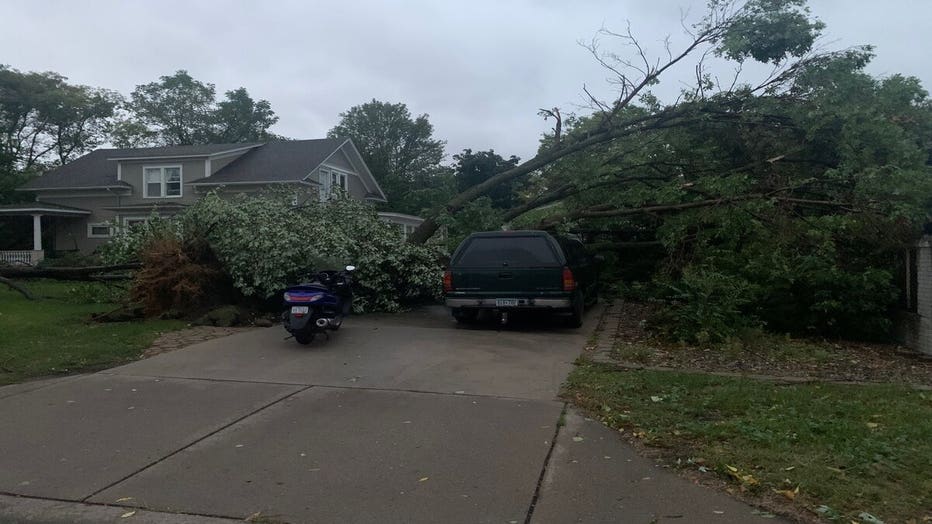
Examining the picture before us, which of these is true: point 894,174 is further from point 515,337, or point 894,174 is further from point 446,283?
point 446,283

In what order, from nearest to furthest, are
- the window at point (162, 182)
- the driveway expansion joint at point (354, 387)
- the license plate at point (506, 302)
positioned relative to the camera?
the driveway expansion joint at point (354, 387) → the license plate at point (506, 302) → the window at point (162, 182)

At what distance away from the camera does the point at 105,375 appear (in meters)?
8.12

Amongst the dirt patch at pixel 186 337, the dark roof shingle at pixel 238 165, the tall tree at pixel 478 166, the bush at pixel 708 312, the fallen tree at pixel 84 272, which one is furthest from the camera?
the tall tree at pixel 478 166

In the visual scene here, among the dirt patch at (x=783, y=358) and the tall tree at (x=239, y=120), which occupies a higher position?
the tall tree at (x=239, y=120)

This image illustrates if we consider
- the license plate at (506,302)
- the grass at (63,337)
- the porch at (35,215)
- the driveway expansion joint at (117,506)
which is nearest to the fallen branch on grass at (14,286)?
the grass at (63,337)

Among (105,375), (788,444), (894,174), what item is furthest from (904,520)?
(894,174)

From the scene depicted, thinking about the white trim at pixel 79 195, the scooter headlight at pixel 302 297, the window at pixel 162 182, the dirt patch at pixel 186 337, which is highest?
the window at pixel 162 182

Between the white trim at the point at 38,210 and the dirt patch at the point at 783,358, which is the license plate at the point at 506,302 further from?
the white trim at the point at 38,210

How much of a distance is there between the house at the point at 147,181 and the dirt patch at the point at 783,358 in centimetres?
2156

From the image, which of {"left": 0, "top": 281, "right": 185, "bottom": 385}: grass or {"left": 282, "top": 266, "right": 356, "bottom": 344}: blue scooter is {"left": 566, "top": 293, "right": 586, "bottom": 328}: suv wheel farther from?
{"left": 0, "top": 281, "right": 185, "bottom": 385}: grass

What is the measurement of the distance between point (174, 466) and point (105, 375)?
359 centimetres

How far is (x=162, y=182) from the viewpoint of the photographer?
105 ft

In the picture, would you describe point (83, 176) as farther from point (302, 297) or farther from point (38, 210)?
point (302, 297)

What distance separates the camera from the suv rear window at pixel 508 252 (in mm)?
11273
